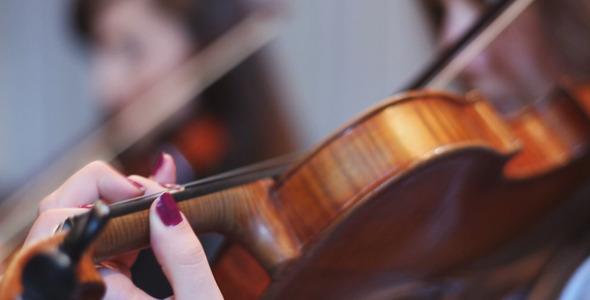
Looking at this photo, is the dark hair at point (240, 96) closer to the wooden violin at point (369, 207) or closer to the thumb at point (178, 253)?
the wooden violin at point (369, 207)

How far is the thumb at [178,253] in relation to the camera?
31cm

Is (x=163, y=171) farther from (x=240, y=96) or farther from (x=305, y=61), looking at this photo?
(x=305, y=61)

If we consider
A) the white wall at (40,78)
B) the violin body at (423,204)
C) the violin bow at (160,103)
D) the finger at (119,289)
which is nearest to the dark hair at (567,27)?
the violin body at (423,204)

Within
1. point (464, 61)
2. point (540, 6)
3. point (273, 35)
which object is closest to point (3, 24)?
point (273, 35)

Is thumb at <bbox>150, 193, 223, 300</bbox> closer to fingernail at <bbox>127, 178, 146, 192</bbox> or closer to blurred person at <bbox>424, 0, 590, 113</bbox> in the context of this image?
fingernail at <bbox>127, 178, 146, 192</bbox>

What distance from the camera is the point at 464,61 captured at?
99 cm

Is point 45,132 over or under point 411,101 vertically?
over

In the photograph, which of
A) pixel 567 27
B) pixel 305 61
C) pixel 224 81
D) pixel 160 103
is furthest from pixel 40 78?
pixel 567 27

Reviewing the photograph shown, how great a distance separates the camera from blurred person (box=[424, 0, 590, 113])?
3.21ft

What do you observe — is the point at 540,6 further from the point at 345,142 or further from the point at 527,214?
the point at 345,142

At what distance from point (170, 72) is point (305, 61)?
466 millimetres

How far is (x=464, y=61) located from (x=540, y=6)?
0.61ft

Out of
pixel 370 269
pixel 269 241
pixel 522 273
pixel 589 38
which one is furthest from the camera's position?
pixel 589 38

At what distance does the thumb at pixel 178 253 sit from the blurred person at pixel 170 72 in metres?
0.69
